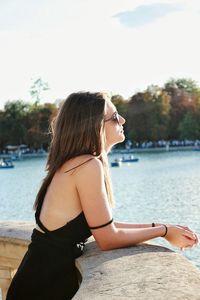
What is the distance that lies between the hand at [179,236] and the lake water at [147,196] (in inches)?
445

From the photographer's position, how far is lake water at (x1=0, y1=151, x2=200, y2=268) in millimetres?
24641

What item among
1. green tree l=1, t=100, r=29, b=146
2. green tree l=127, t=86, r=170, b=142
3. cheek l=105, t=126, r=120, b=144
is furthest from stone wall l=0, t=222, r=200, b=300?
green tree l=1, t=100, r=29, b=146

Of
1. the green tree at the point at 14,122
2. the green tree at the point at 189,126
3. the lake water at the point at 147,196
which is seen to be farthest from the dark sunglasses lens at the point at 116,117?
the green tree at the point at 14,122

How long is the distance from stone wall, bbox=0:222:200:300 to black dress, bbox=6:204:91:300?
0.21 ft

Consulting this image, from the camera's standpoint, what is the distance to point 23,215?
28.6 m

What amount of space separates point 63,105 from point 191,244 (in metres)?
0.79

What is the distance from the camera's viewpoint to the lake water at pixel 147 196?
24641mm

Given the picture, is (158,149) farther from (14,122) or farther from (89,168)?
(89,168)

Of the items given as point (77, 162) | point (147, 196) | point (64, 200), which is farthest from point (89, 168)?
point (147, 196)

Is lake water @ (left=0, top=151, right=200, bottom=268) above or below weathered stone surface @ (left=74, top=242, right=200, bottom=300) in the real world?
below

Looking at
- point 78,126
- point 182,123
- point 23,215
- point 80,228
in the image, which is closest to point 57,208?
point 80,228

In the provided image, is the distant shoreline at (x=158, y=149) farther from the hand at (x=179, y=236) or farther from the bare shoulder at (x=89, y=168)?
the bare shoulder at (x=89, y=168)

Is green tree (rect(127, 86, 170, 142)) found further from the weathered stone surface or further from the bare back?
the weathered stone surface

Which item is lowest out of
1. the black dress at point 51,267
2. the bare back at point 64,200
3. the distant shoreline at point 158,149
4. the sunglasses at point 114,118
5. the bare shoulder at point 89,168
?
the distant shoreline at point 158,149
